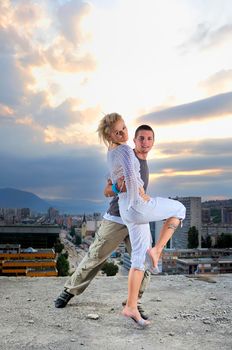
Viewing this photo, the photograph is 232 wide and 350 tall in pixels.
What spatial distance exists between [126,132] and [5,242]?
46.9 meters

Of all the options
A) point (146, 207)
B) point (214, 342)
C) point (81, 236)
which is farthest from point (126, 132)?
point (81, 236)

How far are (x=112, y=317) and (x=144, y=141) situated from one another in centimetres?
126

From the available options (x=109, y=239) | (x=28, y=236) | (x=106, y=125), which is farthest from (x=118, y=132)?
(x=28, y=236)

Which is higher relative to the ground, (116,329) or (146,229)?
(146,229)

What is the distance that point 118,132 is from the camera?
3.05 m

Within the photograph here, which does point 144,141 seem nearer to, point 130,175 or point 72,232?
point 130,175

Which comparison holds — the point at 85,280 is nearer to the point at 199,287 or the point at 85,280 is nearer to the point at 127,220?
the point at 127,220

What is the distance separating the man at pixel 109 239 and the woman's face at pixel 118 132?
0.12 m

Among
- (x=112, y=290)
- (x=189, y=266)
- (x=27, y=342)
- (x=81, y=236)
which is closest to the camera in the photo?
(x=27, y=342)

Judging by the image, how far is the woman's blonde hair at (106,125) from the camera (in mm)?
3045

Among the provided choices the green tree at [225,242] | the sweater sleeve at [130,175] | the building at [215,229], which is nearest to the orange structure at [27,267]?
the sweater sleeve at [130,175]

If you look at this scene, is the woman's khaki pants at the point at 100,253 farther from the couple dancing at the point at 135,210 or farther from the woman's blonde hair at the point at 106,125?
the woman's blonde hair at the point at 106,125

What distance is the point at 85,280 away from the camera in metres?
3.48

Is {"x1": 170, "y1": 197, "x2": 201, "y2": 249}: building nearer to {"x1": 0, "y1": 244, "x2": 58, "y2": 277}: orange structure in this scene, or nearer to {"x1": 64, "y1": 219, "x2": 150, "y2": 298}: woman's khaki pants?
{"x1": 0, "y1": 244, "x2": 58, "y2": 277}: orange structure
